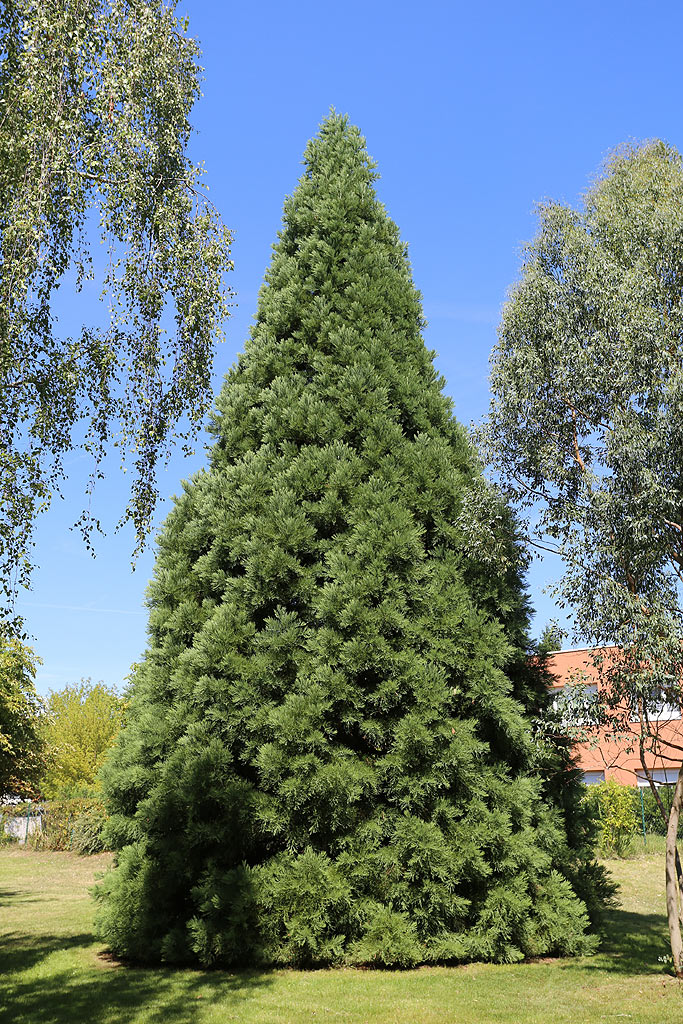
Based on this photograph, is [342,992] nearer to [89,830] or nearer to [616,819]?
[616,819]

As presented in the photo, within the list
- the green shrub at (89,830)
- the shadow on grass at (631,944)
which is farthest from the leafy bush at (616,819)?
the green shrub at (89,830)

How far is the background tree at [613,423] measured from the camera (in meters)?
8.80

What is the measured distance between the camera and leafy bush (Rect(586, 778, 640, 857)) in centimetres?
2200

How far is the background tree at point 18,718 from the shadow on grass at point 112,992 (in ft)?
35.7

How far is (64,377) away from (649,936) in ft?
43.0

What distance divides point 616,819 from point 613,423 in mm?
17026

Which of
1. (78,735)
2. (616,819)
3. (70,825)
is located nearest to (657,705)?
(616,819)

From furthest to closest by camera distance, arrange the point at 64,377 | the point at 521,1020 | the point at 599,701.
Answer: the point at 64,377 < the point at 599,701 < the point at 521,1020

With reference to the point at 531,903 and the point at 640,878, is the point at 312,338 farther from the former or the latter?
the point at 640,878

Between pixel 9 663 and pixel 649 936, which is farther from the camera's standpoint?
pixel 9 663

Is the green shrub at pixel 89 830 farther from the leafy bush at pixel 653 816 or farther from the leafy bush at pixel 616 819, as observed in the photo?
the leafy bush at pixel 653 816

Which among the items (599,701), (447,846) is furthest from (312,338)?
(447,846)

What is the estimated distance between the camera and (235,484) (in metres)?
11.0

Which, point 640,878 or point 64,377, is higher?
point 64,377
